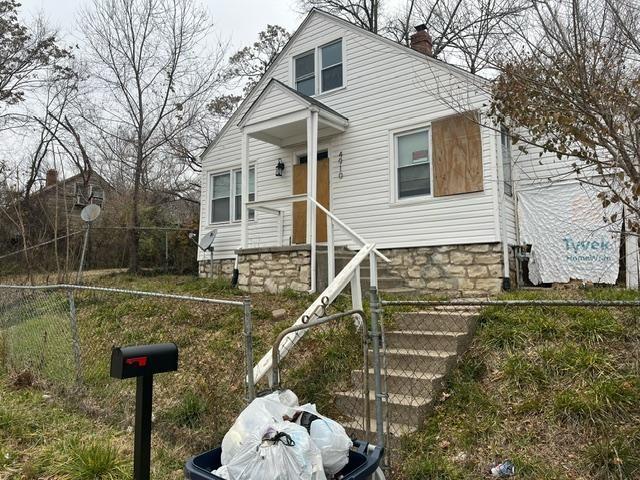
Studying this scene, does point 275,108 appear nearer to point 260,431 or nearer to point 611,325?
point 611,325

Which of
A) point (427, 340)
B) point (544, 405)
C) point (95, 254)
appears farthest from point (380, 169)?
point (95, 254)

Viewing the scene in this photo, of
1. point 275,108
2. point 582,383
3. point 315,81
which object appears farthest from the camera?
point 315,81

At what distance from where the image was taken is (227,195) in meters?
12.0

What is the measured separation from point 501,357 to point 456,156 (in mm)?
5050

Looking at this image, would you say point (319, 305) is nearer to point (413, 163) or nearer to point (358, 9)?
point (413, 163)

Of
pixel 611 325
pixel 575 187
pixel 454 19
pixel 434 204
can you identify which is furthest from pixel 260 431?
pixel 454 19

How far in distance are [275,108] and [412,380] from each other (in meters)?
7.00

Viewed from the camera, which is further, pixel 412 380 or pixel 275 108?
pixel 275 108

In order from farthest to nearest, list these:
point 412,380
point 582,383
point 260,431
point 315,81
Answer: point 315,81, point 412,380, point 582,383, point 260,431

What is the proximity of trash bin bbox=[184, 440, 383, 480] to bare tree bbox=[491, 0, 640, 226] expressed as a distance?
2.52m

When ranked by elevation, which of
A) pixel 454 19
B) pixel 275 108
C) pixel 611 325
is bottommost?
pixel 611 325

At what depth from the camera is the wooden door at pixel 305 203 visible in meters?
9.95

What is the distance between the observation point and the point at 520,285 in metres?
8.19

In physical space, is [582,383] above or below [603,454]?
above
